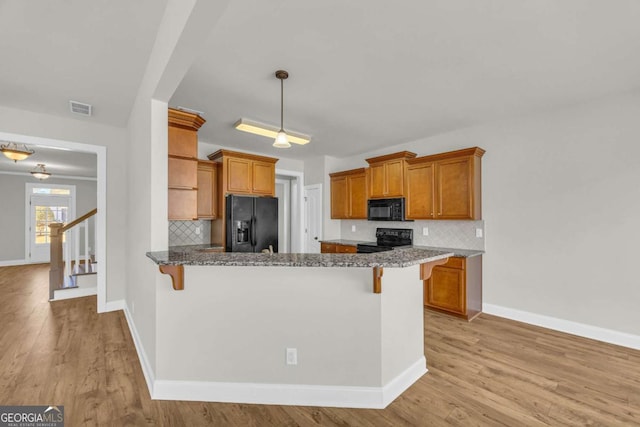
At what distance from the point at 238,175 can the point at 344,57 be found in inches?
103

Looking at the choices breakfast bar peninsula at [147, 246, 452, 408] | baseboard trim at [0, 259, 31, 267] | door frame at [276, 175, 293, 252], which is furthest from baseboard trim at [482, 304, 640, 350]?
baseboard trim at [0, 259, 31, 267]

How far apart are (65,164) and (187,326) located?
6.85 metres

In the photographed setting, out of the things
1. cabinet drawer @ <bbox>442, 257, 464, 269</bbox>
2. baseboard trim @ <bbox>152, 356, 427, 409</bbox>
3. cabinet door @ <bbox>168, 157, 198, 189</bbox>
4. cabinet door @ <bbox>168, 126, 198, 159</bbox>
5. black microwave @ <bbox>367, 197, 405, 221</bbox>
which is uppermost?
cabinet door @ <bbox>168, 126, 198, 159</bbox>

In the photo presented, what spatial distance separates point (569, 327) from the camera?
3322mm

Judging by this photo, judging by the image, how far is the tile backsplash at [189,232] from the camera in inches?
168

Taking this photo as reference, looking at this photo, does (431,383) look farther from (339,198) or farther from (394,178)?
(339,198)

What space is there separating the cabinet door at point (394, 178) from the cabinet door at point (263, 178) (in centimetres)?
189

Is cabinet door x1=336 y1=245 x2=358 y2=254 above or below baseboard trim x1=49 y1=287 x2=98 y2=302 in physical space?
above

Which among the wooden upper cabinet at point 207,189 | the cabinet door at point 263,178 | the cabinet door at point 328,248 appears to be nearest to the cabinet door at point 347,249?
the cabinet door at point 328,248

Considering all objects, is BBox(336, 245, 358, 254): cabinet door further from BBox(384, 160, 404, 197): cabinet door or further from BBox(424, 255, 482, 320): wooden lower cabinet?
BBox(424, 255, 482, 320): wooden lower cabinet

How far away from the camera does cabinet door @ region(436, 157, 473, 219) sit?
3873 millimetres

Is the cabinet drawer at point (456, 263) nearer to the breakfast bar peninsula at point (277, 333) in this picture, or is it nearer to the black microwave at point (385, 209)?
the black microwave at point (385, 209)

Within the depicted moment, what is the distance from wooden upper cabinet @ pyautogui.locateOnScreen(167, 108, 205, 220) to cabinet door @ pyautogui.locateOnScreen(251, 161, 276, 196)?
1.57m

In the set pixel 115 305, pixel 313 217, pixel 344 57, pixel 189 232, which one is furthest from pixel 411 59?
pixel 115 305
